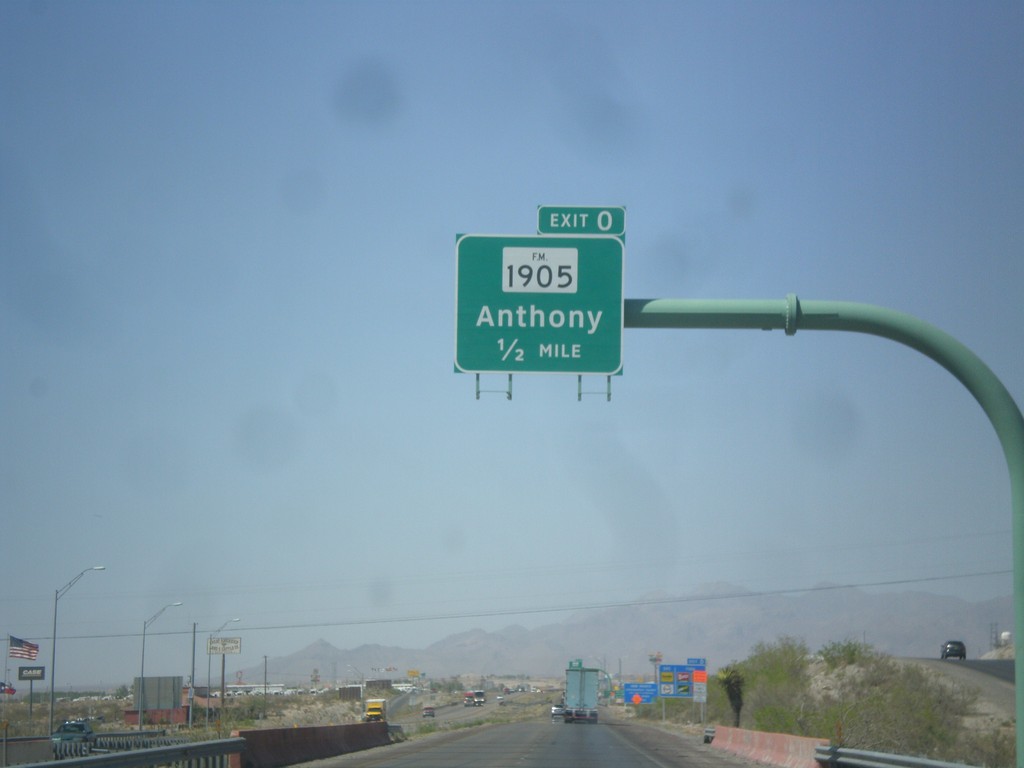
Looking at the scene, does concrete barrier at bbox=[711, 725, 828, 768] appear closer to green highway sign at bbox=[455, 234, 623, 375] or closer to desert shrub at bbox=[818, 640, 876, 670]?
desert shrub at bbox=[818, 640, 876, 670]

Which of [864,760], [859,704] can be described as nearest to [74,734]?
[859,704]

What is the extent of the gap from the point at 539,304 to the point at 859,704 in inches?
1200

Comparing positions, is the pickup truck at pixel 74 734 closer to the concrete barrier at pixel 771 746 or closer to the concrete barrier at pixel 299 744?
the concrete barrier at pixel 299 744

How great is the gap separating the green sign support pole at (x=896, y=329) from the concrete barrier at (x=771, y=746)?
17950 millimetres

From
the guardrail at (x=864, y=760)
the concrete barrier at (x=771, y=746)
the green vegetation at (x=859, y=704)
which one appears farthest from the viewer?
the green vegetation at (x=859, y=704)

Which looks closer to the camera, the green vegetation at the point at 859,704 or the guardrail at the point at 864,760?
the guardrail at the point at 864,760

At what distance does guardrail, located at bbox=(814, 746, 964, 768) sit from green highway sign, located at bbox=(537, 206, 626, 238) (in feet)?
29.4

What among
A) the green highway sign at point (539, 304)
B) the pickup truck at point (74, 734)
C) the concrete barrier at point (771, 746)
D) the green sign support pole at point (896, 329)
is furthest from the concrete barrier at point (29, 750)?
the green sign support pole at point (896, 329)

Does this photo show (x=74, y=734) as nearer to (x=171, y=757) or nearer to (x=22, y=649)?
(x=22, y=649)

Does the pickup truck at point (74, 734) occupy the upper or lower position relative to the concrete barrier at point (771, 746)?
lower

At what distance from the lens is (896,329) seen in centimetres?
1218

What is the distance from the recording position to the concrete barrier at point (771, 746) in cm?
3014

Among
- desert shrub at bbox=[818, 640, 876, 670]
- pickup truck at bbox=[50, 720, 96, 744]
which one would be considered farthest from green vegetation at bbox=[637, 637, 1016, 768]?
pickup truck at bbox=[50, 720, 96, 744]

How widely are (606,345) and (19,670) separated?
6660 centimetres
